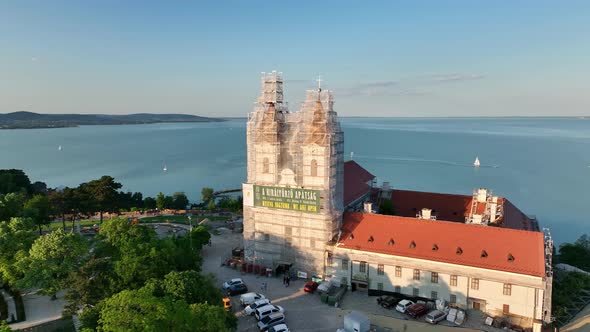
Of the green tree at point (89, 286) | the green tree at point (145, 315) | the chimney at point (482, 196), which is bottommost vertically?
the green tree at point (89, 286)

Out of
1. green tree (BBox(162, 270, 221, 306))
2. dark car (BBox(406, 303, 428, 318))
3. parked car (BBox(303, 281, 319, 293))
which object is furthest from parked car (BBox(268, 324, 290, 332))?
dark car (BBox(406, 303, 428, 318))

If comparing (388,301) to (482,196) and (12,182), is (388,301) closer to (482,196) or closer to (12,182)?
(482,196)

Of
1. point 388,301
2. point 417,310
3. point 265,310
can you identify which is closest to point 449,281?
point 417,310

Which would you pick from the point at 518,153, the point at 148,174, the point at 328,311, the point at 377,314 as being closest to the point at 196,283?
the point at 328,311

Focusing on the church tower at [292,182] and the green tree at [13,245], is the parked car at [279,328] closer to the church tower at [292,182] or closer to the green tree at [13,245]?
the church tower at [292,182]

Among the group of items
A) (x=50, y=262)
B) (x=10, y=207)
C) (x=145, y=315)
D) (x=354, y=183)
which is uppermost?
(x=354, y=183)

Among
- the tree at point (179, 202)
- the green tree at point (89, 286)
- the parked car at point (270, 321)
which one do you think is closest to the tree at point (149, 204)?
the tree at point (179, 202)
